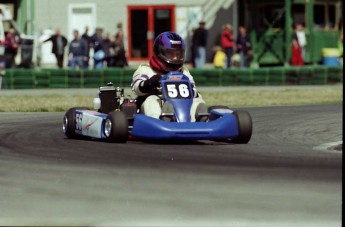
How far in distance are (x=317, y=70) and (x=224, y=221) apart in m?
20.5

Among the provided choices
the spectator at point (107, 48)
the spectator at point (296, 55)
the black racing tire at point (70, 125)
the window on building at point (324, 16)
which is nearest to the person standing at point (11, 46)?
the spectator at point (107, 48)

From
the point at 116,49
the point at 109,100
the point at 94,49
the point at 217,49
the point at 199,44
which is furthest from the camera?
the point at 217,49

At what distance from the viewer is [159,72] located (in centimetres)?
1262

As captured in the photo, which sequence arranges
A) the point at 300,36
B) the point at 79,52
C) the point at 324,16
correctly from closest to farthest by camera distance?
the point at 79,52 < the point at 300,36 < the point at 324,16

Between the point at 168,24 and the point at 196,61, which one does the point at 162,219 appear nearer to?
the point at 196,61

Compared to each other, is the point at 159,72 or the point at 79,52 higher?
the point at 159,72

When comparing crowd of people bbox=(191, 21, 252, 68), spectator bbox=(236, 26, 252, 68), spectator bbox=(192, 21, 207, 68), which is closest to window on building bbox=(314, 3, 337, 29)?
spectator bbox=(236, 26, 252, 68)

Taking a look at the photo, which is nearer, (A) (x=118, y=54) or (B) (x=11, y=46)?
(A) (x=118, y=54)

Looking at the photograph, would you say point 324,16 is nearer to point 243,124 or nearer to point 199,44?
point 199,44

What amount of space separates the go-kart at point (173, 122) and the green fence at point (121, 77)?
1345 cm

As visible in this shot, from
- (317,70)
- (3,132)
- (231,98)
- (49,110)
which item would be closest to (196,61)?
(317,70)

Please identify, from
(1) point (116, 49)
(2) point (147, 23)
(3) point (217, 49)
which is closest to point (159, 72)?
(1) point (116, 49)

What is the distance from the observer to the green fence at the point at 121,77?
26.0m

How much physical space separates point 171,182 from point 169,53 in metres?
3.98
